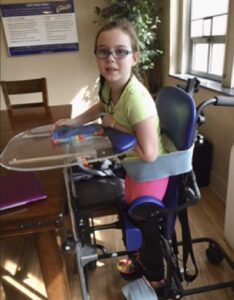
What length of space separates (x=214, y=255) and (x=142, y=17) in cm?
230

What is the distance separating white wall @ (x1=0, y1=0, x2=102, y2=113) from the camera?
3467 mm

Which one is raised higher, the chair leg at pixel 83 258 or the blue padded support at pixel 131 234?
the blue padded support at pixel 131 234

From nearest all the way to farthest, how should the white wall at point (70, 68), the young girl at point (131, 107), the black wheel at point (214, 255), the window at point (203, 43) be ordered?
1. the young girl at point (131, 107)
2. the black wheel at point (214, 255)
3. the window at point (203, 43)
4. the white wall at point (70, 68)

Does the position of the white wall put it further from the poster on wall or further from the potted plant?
the potted plant

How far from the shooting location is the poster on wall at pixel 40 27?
3.31 m

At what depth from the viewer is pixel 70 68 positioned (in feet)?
12.0

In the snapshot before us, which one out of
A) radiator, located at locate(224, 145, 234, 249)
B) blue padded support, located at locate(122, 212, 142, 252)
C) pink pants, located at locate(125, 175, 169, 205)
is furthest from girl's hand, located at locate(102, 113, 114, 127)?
radiator, located at locate(224, 145, 234, 249)

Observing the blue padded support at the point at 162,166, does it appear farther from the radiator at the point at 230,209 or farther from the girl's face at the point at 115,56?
the radiator at the point at 230,209

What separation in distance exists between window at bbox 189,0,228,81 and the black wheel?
144 centimetres

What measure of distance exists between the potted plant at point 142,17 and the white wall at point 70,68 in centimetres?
47

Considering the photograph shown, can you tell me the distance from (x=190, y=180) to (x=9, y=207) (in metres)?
0.61

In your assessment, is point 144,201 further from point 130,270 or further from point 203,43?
point 203,43

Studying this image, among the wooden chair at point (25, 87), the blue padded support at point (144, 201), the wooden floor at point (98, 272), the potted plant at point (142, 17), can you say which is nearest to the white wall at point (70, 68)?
the potted plant at point (142, 17)

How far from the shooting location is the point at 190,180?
981mm
